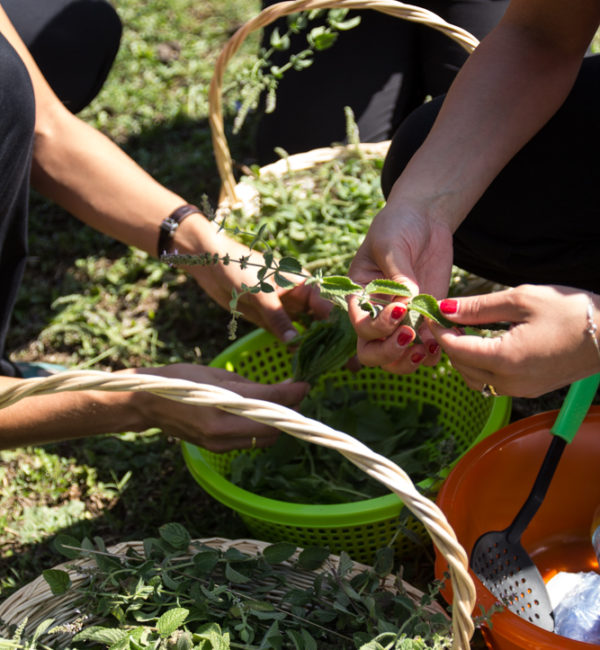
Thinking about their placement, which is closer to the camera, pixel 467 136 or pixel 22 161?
pixel 467 136

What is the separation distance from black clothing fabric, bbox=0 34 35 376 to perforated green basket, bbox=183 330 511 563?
52cm

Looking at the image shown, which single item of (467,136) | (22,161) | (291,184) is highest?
(467,136)

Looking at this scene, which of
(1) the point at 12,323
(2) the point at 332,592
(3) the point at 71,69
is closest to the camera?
(2) the point at 332,592

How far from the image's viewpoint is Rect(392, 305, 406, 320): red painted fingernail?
1.00 metres

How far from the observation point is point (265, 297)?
5.07 feet

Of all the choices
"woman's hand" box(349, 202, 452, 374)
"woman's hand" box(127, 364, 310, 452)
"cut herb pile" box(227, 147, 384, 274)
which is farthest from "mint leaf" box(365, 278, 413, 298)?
"cut herb pile" box(227, 147, 384, 274)

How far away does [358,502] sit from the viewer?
1232 mm

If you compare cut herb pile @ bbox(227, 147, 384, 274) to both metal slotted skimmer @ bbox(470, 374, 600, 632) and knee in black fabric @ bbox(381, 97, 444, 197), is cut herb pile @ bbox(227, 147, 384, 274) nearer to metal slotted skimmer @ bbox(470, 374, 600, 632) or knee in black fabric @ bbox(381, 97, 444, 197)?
knee in black fabric @ bbox(381, 97, 444, 197)

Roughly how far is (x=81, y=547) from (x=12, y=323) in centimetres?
117

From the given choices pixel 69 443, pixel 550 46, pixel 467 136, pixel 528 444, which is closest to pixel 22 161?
pixel 69 443

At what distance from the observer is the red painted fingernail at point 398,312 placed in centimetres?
100

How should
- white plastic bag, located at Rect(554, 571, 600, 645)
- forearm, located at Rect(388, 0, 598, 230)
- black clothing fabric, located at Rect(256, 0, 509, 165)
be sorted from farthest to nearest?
1. black clothing fabric, located at Rect(256, 0, 509, 165)
2. forearm, located at Rect(388, 0, 598, 230)
3. white plastic bag, located at Rect(554, 571, 600, 645)

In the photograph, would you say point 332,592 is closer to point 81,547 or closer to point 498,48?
point 81,547

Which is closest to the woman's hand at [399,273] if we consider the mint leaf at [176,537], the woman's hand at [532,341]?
the woman's hand at [532,341]
